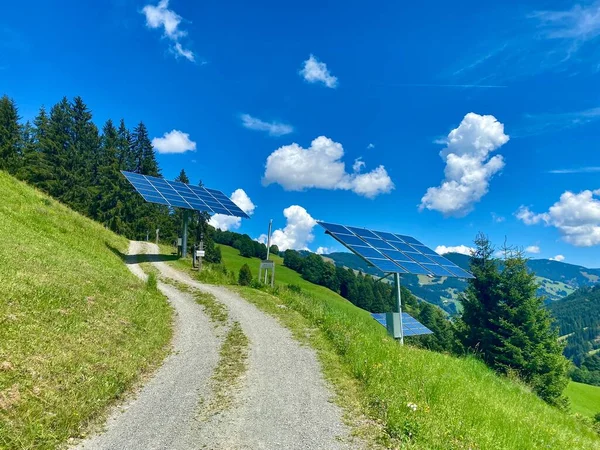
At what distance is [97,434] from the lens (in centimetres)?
725

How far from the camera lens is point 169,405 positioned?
8.70 m

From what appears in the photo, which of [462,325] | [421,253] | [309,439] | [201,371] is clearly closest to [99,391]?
[201,371]

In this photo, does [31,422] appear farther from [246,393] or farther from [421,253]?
[421,253]

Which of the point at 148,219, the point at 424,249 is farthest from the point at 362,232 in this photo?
the point at 148,219

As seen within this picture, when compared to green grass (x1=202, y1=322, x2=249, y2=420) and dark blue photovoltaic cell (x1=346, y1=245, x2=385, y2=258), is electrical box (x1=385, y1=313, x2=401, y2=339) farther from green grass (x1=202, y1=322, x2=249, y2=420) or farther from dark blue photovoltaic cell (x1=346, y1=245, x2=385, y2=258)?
green grass (x1=202, y1=322, x2=249, y2=420)

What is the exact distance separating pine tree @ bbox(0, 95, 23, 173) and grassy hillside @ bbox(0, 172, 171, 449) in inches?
1894

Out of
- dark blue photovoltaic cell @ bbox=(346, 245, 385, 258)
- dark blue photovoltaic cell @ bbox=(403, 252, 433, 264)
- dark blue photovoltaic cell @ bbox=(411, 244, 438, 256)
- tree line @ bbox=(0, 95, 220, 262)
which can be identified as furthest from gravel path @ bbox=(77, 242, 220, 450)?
tree line @ bbox=(0, 95, 220, 262)

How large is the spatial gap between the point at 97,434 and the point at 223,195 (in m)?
35.9

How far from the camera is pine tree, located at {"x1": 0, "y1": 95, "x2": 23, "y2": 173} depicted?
5784cm

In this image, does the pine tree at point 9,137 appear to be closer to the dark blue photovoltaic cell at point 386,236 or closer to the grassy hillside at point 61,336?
the grassy hillside at point 61,336

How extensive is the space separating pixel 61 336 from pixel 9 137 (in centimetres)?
6935

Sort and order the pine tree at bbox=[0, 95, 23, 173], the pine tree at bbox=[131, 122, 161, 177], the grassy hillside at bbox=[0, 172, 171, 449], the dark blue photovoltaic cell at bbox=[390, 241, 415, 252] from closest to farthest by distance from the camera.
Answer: the grassy hillside at bbox=[0, 172, 171, 449] < the dark blue photovoltaic cell at bbox=[390, 241, 415, 252] < the pine tree at bbox=[0, 95, 23, 173] < the pine tree at bbox=[131, 122, 161, 177]

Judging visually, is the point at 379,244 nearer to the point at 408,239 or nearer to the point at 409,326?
the point at 409,326

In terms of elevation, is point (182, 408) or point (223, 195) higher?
point (223, 195)
